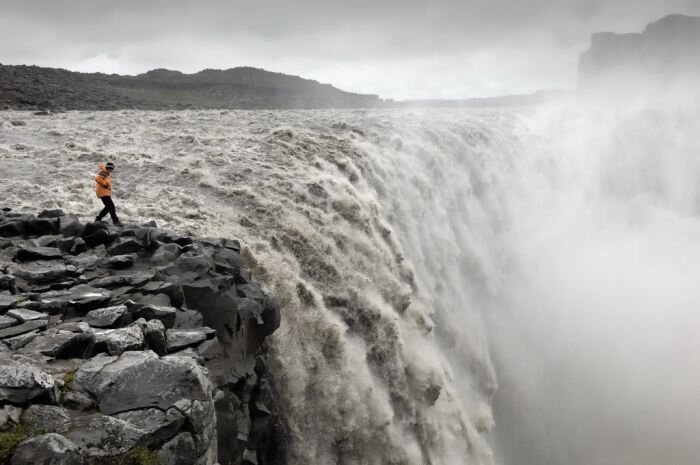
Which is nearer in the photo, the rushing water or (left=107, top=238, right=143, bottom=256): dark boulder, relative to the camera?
(left=107, top=238, right=143, bottom=256): dark boulder

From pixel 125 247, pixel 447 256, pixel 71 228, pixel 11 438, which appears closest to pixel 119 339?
pixel 11 438

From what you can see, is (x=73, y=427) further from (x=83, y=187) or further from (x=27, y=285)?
(x=83, y=187)

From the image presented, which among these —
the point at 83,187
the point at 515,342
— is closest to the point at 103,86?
the point at 83,187

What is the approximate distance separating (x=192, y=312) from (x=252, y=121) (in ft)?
74.3

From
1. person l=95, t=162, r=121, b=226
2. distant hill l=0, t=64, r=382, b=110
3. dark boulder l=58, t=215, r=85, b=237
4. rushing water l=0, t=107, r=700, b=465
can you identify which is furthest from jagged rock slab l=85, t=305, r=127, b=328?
distant hill l=0, t=64, r=382, b=110

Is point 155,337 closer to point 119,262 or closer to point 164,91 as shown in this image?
point 119,262

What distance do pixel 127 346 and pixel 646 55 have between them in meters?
114

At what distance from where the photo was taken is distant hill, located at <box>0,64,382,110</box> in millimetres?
33812

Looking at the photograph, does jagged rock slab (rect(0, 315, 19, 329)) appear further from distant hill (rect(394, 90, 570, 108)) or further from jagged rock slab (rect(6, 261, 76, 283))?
distant hill (rect(394, 90, 570, 108))

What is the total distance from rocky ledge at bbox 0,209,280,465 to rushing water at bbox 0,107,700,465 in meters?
1.88

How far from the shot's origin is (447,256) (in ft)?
75.8

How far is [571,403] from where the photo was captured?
29.1 m

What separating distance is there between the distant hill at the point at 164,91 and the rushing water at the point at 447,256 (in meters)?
6.04

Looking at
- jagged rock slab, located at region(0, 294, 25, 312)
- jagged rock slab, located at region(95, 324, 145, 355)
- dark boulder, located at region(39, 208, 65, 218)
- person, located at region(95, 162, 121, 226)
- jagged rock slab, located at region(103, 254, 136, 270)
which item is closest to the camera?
jagged rock slab, located at region(95, 324, 145, 355)
